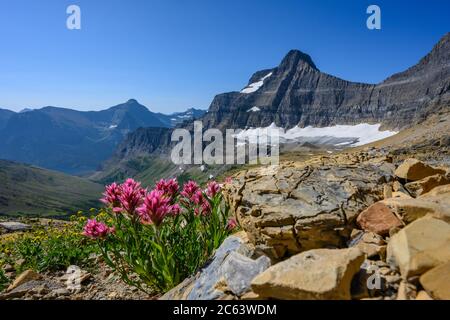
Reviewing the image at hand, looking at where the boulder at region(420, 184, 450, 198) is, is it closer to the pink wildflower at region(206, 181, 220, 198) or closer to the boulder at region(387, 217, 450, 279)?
the boulder at region(387, 217, 450, 279)

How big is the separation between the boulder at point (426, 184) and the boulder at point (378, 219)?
2.18m

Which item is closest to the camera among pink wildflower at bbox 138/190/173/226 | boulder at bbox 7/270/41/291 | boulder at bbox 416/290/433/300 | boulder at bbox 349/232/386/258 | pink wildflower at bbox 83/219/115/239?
boulder at bbox 416/290/433/300

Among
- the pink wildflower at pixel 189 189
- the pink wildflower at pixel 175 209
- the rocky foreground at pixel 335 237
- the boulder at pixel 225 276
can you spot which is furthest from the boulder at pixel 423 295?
the pink wildflower at pixel 189 189

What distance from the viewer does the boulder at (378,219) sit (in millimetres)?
6129

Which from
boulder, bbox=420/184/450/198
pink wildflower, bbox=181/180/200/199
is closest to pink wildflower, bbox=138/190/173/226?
pink wildflower, bbox=181/180/200/199

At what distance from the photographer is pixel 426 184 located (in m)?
7.89

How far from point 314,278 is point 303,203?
2065 mm

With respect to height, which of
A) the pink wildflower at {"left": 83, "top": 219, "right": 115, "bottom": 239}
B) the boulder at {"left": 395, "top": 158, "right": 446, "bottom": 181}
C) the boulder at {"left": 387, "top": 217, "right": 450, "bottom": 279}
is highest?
the boulder at {"left": 395, "top": 158, "right": 446, "bottom": 181}

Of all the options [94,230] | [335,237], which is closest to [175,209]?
[94,230]

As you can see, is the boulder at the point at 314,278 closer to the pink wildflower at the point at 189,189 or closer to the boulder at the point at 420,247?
the boulder at the point at 420,247

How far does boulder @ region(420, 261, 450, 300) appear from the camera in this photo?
14.6ft

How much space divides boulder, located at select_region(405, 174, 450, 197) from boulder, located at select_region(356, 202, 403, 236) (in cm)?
218
